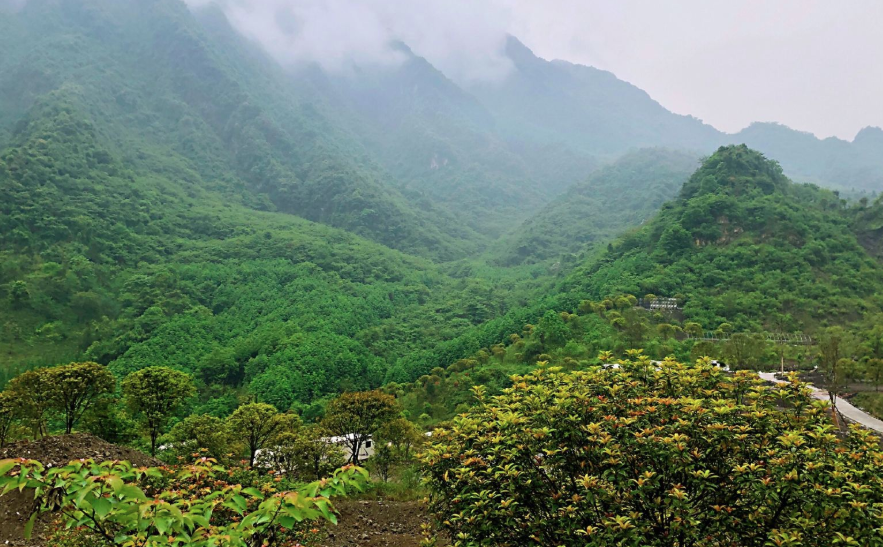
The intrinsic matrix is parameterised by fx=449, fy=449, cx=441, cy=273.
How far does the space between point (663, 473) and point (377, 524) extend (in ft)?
26.8

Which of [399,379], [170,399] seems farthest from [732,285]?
[170,399]

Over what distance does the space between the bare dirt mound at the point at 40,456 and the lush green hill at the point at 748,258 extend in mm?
32698

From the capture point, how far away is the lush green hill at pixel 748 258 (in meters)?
31.2

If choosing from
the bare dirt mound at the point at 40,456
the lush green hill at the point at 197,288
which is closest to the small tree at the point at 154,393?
the bare dirt mound at the point at 40,456

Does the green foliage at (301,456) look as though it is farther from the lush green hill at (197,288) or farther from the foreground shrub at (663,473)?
the lush green hill at (197,288)

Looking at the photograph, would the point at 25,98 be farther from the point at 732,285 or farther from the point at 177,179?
the point at 732,285

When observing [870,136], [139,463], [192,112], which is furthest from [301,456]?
[870,136]

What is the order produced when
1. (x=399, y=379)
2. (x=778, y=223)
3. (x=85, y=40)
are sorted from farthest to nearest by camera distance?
(x=85, y=40) → (x=778, y=223) → (x=399, y=379)

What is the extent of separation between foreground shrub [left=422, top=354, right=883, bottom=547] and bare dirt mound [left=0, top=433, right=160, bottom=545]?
22.4 ft

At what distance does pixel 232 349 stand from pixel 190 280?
15.5 m

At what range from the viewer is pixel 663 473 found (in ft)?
14.8

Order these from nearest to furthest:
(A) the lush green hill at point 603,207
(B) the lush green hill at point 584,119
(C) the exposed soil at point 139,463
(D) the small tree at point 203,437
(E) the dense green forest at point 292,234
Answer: (C) the exposed soil at point 139,463, (D) the small tree at point 203,437, (E) the dense green forest at point 292,234, (A) the lush green hill at point 603,207, (B) the lush green hill at point 584,119

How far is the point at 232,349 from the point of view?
3659 cm

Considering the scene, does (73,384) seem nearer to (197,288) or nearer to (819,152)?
(197,288)
